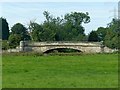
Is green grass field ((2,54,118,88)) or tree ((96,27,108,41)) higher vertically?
tree ((96,27,108,41))

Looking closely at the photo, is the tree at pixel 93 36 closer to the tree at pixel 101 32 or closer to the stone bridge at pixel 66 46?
the tree at pixel 101 32

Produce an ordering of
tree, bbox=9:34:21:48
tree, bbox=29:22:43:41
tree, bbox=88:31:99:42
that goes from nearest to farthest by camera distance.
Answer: tree, bbox=9:34:21:48 < tree, bbox=29:22:43:41 < tree, bbox=88:31:99:42

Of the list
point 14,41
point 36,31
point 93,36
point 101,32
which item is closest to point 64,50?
point 36,31

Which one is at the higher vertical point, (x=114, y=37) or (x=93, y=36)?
(x=93, y=36)

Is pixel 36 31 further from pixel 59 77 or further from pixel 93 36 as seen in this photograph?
pixel 59 77

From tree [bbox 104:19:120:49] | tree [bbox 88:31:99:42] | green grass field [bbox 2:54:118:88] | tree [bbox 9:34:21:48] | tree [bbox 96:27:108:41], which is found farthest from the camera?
tree [bbox 96:27:108:41]

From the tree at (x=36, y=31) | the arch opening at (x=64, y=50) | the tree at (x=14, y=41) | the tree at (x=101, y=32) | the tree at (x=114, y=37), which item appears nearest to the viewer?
the tree at (x=114, y=37)

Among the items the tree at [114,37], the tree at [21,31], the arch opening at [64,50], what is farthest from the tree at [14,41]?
the tree at [114,37]

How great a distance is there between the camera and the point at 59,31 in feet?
392

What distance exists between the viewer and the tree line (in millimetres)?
97919

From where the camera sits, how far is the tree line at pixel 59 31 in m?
97.9

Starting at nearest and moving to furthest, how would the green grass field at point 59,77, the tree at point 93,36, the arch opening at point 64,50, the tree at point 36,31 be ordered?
the green grass field at point 59,77
the arch opening at point 64,50
the tree at point 36,31
the tree at point 93,36

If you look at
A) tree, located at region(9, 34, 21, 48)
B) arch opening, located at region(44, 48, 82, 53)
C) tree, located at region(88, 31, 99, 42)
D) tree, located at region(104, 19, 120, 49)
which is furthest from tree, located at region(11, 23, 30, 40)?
tree, located at region(104, 19, 120, 49)

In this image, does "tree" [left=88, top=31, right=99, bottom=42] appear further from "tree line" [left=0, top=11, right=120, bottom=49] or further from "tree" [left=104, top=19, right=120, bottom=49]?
"tree" [left=104, top=19, right=120, bottom=49]
